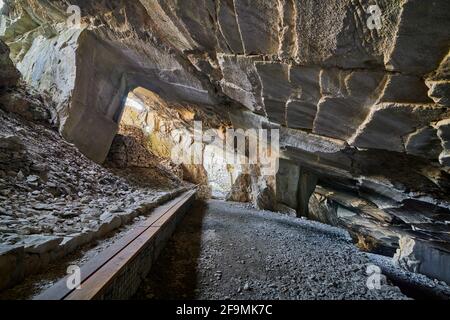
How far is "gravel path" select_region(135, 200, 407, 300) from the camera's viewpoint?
10.6ft

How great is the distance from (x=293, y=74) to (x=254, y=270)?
11.7ft

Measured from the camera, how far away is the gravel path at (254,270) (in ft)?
10.6

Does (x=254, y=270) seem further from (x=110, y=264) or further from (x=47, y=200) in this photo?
(x=47, y=200)

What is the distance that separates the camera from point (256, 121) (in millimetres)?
8539

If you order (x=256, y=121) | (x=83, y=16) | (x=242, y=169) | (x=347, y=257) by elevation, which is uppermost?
(x=83, y=16)

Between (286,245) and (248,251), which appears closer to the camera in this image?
(248,251)


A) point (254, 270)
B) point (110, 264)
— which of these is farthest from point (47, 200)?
point (254, 270)

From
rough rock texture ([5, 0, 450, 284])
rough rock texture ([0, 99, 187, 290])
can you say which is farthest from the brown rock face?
rough rock texture ([0, 99, 187, 290])

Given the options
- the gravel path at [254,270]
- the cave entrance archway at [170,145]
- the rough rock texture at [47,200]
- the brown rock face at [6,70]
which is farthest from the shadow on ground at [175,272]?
the cave entrance archway at [170,145]

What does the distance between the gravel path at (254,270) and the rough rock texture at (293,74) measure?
2556 millimetres
